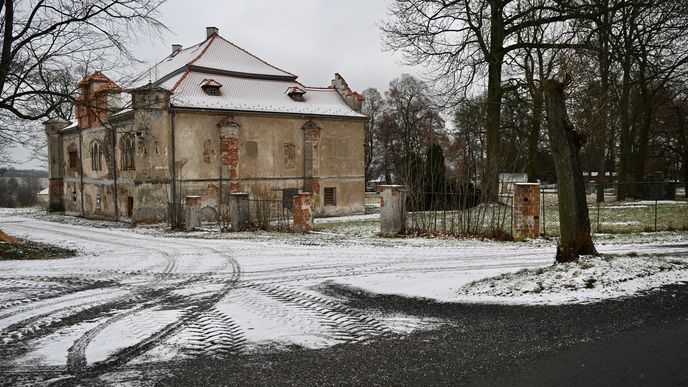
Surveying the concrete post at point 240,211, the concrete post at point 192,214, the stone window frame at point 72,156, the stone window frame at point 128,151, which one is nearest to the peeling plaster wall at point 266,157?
the stone window frame at point 128,151

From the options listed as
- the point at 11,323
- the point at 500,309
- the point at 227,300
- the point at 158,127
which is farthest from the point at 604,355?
the point at 158,127

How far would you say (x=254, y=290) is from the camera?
8977 mm

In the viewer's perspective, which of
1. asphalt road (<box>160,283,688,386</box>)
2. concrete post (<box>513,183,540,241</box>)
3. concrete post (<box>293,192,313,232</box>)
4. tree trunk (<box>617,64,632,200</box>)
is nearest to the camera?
asphalt road (<box>160,283,688,386</box>)

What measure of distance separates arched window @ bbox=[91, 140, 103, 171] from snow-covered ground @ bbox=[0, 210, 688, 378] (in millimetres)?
20101

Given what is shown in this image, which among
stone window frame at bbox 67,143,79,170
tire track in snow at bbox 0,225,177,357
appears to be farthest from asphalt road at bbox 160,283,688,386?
stone window frame at bbox 67,143,79,170

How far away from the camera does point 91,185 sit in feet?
A: 112

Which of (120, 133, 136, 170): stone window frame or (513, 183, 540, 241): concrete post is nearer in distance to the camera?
(513, 183, 540, 241): concrete post

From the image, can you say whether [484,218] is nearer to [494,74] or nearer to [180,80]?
[494,74]

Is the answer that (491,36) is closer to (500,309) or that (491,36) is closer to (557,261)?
(557,261)

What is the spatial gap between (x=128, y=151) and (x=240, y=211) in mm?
11449

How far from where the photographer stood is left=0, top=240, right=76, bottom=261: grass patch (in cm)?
1350

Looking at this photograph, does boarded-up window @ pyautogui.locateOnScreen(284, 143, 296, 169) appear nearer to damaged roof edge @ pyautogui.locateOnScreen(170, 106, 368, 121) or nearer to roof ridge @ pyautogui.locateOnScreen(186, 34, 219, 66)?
damaged roof edge @ pyautogui.locateOnScreen(170, 106, 368, 121)

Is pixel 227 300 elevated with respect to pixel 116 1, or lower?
lower

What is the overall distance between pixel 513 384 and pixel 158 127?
25.8m
